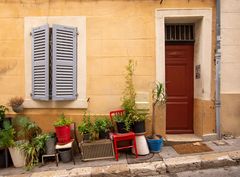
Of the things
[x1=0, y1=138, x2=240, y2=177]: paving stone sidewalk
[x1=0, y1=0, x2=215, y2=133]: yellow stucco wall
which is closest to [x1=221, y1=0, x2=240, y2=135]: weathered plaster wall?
[x1=0, y1=0, x2=215, y2=133]: yellow stucco wall

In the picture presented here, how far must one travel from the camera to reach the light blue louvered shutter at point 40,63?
536 centimetres

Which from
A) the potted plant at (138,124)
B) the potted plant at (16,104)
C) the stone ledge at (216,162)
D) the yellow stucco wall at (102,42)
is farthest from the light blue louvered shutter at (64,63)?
the stone ledge at (216,162)

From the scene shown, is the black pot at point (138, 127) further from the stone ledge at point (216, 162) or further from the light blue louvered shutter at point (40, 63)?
the light blue louvered shutter at point (40, 63)

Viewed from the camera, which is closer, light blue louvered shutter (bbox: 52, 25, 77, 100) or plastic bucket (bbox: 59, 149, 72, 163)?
plastic bucket (bbox: 59, 149, 72, 163)

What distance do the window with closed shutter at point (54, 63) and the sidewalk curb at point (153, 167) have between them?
1690 mm

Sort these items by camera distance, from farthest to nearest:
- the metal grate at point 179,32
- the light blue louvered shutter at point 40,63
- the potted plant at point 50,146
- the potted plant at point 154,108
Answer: the metal grate at point 179,32 → the light blue louvered shutter at point 40,63 → the potted plant at point 154,108 → the potted plant at point 50,146

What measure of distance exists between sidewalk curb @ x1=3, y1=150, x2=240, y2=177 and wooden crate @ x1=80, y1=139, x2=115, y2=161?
39 centimetres

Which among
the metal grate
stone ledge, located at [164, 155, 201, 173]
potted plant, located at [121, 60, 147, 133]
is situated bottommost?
stone ledge, located at [164, 155, 201, 173]

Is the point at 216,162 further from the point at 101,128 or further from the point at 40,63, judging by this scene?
the point at 40,63

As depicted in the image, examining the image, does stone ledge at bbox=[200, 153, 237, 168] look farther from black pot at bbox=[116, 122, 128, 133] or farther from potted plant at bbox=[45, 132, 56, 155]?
potted plant at bbox=[45, 132, 56, 155]

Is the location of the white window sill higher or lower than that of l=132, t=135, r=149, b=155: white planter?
higher

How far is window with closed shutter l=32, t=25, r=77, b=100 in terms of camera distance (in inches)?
211

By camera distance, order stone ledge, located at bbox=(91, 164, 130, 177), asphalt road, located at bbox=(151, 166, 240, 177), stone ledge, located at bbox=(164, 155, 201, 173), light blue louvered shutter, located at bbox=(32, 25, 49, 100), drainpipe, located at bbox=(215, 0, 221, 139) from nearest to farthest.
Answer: asphalt road, located at bbox=(151, 166, 240, 177)
stone ledge, located at bbox=(91, 164, 130, 177)
stone ledge, located at bbox=(164, 155, 201, 173)
light blue louvered shutter, located at bbox=(32, 25, 49, 100)
drainpipe, located at bbox=(215, 0, 221, 139)

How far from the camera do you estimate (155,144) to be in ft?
16.9
